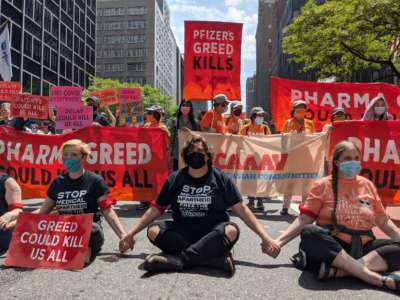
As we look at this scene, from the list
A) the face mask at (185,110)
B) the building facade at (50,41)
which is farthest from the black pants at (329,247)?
the building facade at (50,41)

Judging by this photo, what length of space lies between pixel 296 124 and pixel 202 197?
401 cm

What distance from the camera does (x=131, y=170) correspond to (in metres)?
7.10

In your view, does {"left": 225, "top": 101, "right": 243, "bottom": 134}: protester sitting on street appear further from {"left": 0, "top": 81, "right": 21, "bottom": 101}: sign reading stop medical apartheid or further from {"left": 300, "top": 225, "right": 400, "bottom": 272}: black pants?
{"left": 0, "top": 81, "right": 21, "bottom": 101}: sign reading stop medical apartheid

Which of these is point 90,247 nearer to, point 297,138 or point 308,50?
point 297,138

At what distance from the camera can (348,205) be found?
3691 millimetres

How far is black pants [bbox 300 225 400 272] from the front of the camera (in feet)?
11.3

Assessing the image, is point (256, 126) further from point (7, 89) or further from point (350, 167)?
point (7, 89)

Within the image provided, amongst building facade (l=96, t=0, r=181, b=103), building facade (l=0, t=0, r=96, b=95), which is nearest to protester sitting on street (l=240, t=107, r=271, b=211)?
building facade (l=0, t=0, r=96, b=95)

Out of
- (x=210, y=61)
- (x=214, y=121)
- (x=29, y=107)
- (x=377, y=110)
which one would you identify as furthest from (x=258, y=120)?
(x=29, y=107)

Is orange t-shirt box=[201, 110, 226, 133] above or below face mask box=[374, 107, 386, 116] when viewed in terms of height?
below

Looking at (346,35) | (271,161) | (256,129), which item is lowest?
(271,161)

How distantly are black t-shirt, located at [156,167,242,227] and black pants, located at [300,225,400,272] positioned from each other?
2.33 feet

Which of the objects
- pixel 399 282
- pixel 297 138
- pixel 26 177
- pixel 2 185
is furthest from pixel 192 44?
pixel 399 282

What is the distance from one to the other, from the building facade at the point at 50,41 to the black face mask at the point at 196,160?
115ft
